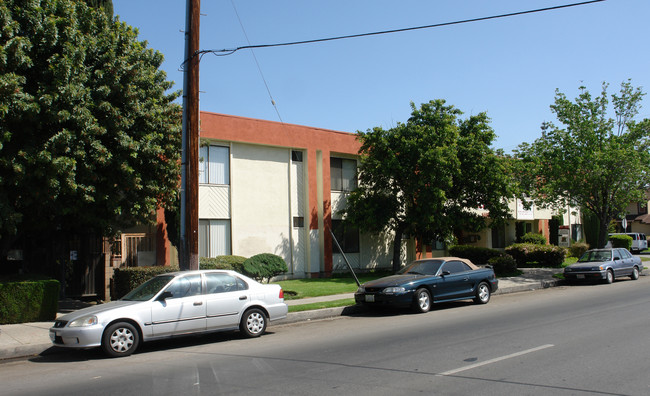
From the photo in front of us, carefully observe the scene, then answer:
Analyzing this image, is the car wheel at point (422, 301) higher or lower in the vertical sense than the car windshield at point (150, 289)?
lower

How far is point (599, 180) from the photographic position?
22.9m

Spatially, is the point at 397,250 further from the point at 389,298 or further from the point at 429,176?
the point at 389,298

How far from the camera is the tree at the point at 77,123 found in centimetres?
1161

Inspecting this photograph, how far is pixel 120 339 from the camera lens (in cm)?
917

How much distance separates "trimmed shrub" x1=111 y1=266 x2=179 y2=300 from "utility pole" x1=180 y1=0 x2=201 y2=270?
168 inches

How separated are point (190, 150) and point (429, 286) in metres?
6.96

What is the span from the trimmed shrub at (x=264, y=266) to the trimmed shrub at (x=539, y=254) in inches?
575

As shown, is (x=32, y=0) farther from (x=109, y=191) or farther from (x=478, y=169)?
(x=478, y=169)

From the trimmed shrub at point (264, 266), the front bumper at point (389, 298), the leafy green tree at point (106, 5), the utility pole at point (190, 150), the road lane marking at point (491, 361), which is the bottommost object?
the road lane marking at point (491, 361)

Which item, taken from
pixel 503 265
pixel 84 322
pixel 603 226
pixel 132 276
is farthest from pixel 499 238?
pixel 84 322

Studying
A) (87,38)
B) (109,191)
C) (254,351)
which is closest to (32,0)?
(87,38)

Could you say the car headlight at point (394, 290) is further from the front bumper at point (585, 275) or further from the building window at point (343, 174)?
the building window at point (343, 174)

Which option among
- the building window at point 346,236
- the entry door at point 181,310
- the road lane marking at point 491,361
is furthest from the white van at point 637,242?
the entry door at point 181,310

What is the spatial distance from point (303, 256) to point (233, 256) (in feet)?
13.4
